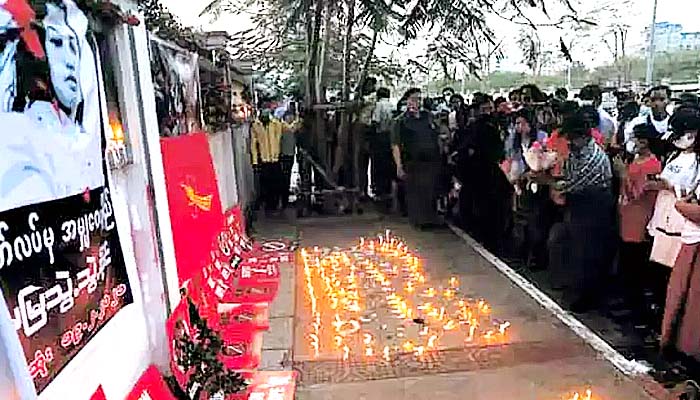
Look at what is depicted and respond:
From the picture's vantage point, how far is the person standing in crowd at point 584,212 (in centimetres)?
512

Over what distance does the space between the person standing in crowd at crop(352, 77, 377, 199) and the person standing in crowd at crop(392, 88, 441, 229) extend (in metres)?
1.26

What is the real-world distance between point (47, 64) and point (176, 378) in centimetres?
162

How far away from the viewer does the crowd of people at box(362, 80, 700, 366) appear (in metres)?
4.37

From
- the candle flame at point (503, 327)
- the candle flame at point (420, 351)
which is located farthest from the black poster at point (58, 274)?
the candle flame at point (503, 327)

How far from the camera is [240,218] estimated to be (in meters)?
7.70

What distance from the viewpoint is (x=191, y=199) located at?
4711 millimetres

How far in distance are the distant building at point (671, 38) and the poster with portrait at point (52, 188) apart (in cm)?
1124

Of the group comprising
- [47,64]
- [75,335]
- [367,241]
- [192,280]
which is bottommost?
[367,241]

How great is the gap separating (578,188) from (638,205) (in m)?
0.42

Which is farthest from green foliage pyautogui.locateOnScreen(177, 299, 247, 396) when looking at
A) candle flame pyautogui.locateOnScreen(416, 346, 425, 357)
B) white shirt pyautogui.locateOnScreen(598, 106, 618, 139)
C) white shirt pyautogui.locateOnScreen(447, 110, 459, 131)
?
white shirt pyautogui.locateOnScreen(447, 110, 459, 131)

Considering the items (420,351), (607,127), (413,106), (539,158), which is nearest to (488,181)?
(413,106)

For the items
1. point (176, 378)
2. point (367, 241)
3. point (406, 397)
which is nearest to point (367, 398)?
point (406, 397)

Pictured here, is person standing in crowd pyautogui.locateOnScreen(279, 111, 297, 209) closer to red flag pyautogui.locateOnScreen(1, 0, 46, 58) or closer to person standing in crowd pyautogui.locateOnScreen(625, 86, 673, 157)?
person standing in crowd pyautogui.locateOnScreen(625, 86, 673, 157)

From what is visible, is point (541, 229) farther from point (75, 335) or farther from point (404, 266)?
point (75, 335)
